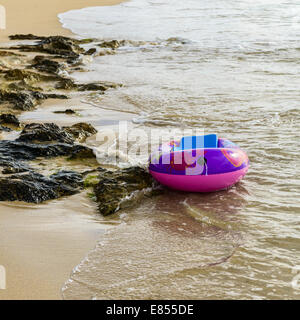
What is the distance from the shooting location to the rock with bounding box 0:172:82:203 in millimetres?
4609

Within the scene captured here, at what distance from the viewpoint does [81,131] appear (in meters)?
6.64

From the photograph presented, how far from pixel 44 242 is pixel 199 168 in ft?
5.80

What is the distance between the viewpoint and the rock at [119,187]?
184 inches

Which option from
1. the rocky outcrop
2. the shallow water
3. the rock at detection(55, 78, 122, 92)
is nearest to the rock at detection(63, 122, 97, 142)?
the rocky outcrop

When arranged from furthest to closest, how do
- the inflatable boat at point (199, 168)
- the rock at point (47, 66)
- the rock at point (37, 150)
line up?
1. the rock at point (47, 66)
2. the rock at point (37, 150)
3. the inflatable boat at point (199, 168)

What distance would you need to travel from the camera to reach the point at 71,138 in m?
6.27

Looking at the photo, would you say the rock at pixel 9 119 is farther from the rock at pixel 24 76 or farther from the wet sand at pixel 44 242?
the rock at pixel 24 76

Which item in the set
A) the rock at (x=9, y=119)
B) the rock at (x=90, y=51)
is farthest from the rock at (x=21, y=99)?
the rock at (x=90, y=51)

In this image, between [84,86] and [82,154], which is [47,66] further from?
[82,154]

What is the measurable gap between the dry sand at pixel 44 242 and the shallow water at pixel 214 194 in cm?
13

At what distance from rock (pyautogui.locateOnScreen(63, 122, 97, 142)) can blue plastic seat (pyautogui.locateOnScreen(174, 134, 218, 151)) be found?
5.73ft

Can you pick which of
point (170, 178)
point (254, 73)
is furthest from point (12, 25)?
point (170, 178)

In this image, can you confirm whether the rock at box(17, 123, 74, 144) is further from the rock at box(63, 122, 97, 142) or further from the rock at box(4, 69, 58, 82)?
the rock at box(4, 69, 58, 82)

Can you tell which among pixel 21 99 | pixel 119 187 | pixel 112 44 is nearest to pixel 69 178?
pixel 119 187
